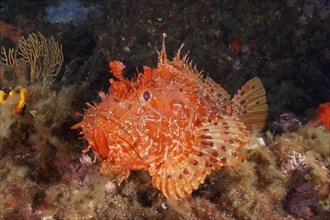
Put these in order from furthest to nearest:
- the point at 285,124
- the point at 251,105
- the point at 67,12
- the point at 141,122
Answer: the point at 67,12 → the point at 285,124 → the point at 251,105 → the point at 141,122

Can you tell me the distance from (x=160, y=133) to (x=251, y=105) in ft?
7.27

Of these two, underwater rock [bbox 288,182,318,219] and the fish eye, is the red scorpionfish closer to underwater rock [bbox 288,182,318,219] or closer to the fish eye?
the fish eye

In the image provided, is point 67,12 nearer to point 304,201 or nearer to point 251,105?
point 251,105

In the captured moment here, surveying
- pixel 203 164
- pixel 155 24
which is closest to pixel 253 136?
pixel 203 164

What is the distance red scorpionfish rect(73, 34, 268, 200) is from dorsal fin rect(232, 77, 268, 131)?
47.5 inches

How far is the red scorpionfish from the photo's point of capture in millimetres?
3320

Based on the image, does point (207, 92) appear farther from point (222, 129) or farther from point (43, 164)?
point (43, 164)

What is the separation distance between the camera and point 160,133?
11.4 ft

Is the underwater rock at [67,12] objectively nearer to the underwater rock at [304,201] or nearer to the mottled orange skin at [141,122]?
the mottled orange skin at [141,122]

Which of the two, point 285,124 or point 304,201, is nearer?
point 304,201

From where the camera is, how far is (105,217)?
3.69m

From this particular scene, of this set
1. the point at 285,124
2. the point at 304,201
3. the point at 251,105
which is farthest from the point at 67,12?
the point at 304,201

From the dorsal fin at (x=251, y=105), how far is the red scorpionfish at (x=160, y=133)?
1.21 metres

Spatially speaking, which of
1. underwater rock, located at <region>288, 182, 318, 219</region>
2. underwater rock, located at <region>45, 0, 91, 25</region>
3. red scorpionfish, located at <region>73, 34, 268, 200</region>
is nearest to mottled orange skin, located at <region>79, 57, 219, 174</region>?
red scorpionfish, located at <region>73, 34, 268, 200</region>
